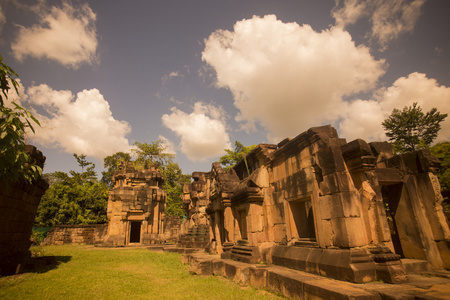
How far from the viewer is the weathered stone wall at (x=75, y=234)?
21797 mm

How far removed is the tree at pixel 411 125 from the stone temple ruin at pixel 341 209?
56.9ft

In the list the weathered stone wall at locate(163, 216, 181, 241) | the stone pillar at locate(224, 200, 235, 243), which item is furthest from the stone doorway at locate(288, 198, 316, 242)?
the weathered stone wall at locate(163, 216, 181, 241)

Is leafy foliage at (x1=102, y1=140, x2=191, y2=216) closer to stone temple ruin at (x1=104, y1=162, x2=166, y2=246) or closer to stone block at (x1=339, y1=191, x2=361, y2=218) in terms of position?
stone temple ruin at (x1=104, y1=162, x2=166, y2=246)

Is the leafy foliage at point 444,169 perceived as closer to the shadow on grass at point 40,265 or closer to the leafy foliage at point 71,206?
the shadow on grass at point 40,265

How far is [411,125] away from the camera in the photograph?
22.0 metres

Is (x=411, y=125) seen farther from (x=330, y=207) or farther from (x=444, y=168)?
(x=330, y=207)

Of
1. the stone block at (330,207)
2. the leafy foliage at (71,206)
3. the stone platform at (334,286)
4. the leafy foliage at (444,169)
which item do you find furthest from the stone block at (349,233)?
the leafy foliage at (71,206)

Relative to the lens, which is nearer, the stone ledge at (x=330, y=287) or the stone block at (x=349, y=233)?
the stone ledge at (x=330, y=287)

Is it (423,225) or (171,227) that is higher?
(171,227)

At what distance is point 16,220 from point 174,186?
3525 centimetres

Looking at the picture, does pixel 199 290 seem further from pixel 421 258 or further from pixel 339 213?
pixel 421 258

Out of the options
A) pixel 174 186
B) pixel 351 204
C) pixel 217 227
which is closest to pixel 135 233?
pixel 174 186

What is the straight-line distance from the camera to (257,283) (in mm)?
5797

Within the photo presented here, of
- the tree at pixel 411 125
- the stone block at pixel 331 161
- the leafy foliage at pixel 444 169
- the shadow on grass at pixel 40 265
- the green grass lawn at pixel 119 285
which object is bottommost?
the green grass lawn at pixel 119 285
